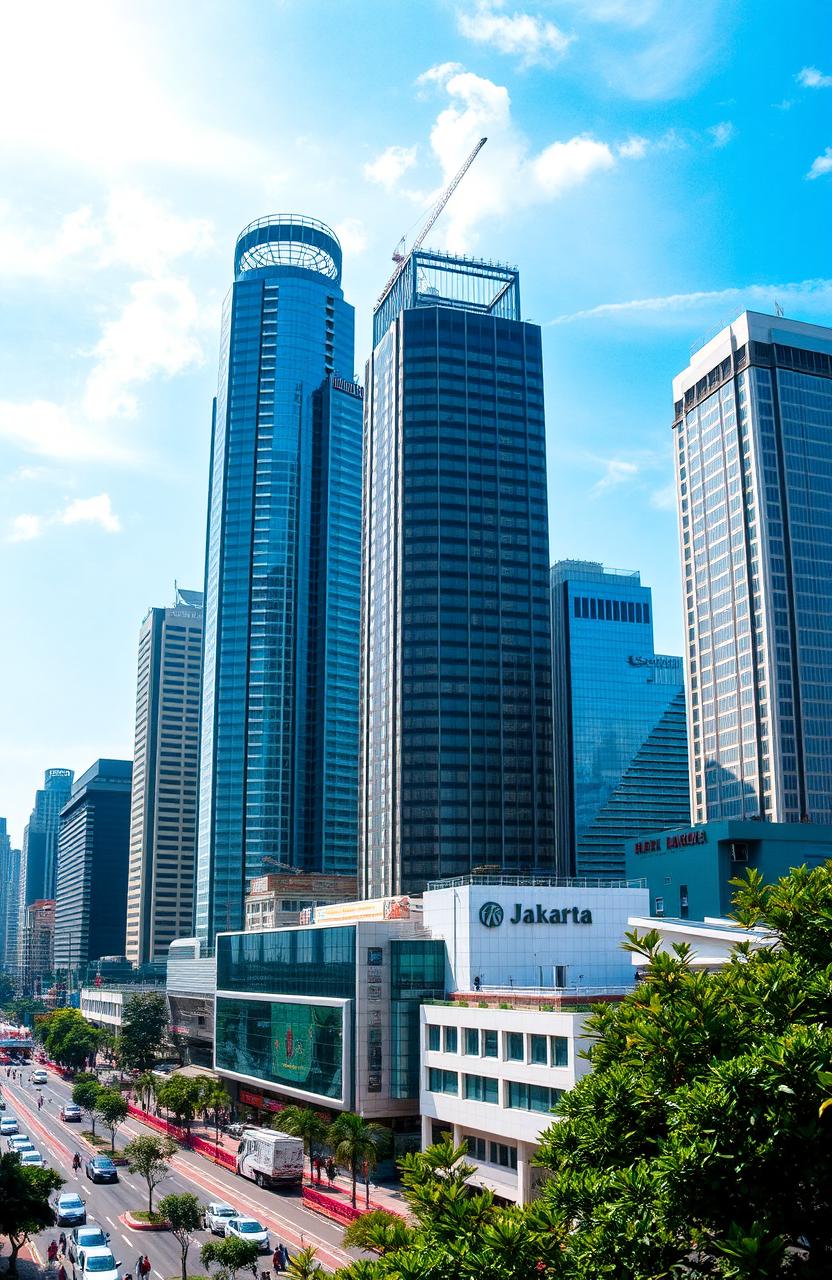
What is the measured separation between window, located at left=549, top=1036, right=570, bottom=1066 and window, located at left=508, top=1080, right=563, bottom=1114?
5.58 feet

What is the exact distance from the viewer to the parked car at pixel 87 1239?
236 ft

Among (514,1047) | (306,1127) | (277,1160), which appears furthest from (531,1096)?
(277,1160)

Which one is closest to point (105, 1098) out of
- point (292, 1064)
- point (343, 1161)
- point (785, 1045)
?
point (292, 1064)

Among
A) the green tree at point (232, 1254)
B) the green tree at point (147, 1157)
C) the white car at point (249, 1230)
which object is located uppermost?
the green tree at point (232, 1254)

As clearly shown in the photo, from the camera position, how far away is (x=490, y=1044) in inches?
3147

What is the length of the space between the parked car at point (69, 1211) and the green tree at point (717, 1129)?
60.4 metres

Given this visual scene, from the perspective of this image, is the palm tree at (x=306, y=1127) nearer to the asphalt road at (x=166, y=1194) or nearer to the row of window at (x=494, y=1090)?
the asphalt road at (x=166, y=1194)

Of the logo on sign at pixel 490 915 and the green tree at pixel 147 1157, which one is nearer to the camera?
the green tree at pixel 147 1157

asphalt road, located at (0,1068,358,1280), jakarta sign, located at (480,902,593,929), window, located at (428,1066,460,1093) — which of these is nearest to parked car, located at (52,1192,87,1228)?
asphalt road, located at (0,1068,358,1280)

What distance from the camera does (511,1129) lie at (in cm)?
7556

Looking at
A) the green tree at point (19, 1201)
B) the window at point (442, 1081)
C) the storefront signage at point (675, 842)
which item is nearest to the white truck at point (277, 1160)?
the window at point (442, 1081)

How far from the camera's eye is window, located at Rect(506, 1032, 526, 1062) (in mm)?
75750

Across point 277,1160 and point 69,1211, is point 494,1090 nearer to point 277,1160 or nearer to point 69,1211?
point 277,1160

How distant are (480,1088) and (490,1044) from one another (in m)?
3.67
